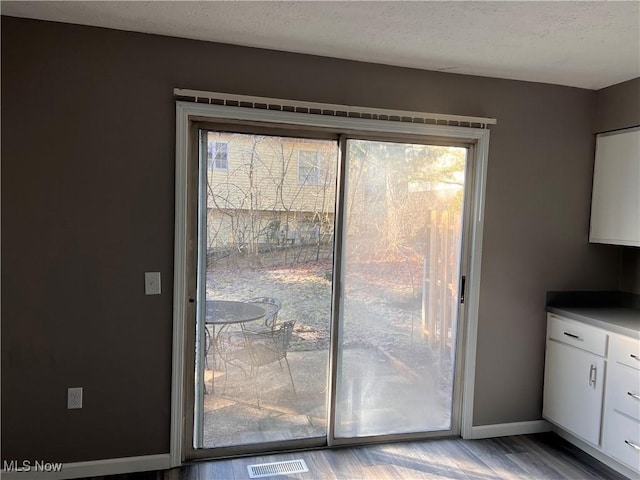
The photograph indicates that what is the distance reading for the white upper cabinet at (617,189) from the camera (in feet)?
9.58

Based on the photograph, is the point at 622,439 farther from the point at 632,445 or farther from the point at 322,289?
the point at 322,289

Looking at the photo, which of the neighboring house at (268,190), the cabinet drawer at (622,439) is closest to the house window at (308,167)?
the neighboring house at (268,190)

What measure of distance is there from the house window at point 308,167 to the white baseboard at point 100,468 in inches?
68.8

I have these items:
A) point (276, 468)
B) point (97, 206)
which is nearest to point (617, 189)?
point (276, 468)

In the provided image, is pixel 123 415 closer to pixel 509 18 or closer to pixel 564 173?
pixel 509 18

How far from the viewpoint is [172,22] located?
89.7 inches

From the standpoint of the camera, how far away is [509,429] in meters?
3.18

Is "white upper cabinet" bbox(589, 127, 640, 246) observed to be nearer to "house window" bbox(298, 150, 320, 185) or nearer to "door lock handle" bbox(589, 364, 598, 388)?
"door lock handle" bbox(589, 364, 598, 388)

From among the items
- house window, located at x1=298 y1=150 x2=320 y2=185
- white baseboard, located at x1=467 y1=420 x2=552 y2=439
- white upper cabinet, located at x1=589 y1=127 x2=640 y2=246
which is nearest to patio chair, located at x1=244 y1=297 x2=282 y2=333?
house window, located at x1=298 y1=150 x2=320 y2=185

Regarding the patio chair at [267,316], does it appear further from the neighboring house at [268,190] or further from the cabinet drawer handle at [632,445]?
the cabinet drawer handle at [632,445]

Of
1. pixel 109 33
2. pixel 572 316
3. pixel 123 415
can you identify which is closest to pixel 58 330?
pixel 123 415

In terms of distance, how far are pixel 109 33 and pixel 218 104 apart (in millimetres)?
637

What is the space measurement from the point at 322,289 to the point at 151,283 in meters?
0.98

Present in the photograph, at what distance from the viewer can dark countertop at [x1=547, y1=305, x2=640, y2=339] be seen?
264 cm
